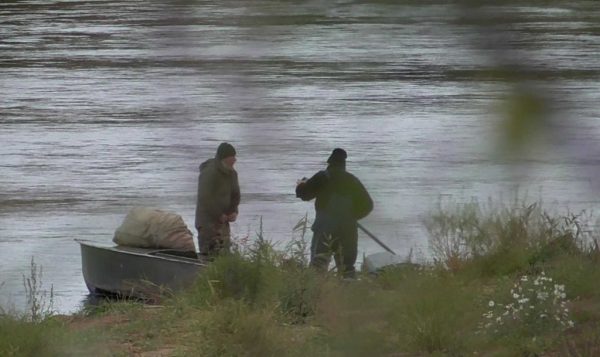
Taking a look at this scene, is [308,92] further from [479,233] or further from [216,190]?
[479,233]

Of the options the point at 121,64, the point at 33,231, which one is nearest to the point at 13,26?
the point at 121,64

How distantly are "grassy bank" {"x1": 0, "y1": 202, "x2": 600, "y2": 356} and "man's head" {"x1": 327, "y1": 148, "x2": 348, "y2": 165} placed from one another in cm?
17

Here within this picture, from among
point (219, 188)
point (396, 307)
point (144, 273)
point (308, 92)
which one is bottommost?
point (144, 273)

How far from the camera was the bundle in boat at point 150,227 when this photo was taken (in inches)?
88.0

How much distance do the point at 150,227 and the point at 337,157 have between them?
81.4 inches

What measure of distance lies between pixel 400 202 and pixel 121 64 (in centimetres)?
39

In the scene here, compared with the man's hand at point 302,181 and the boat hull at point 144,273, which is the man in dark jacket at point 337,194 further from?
the boat hull at point 144,273

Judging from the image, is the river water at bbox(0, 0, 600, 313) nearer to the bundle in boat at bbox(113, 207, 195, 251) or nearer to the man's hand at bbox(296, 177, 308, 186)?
the man's hand at bbox(296, 177, 308, 186)

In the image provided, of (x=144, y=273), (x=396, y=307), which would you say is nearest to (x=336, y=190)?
(x=396, y=307)

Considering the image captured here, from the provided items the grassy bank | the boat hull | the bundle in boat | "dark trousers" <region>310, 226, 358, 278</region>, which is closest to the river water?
the grassy bank

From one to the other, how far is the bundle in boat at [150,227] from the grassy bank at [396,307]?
→ 0.36 metres

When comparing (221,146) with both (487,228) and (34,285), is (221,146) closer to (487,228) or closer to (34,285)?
(487,228)

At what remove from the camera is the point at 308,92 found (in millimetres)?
1570

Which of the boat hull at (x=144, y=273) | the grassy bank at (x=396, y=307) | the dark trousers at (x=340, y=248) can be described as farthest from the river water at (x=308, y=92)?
the boat hull at (x=144, y=273)
